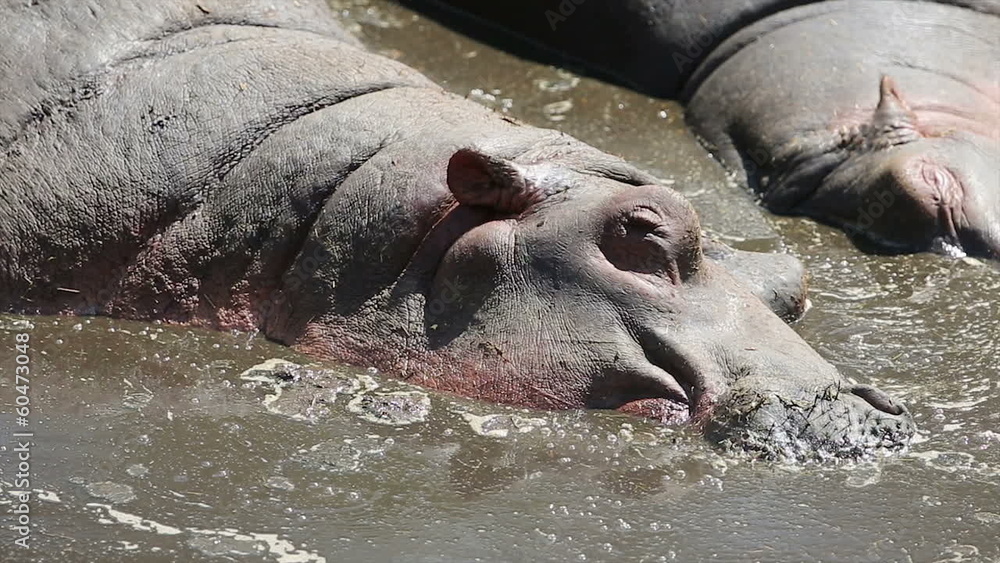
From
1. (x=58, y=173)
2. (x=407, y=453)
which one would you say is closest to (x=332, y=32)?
(x=58, y=173)

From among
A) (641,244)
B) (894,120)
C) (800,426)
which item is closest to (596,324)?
(641,244)

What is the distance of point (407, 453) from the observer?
4.38 metres

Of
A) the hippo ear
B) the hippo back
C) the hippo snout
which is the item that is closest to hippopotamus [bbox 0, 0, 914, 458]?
the hippo snout

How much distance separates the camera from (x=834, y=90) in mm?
7461

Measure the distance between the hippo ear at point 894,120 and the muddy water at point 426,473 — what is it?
5.48ft

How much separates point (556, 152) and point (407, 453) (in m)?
1.20

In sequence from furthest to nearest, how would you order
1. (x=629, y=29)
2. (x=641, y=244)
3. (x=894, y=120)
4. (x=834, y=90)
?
(x=629, y=29), (x=834, y=90), (x=894, y=120), (x=641, y=244)

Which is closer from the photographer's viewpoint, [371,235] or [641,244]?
[641,244]

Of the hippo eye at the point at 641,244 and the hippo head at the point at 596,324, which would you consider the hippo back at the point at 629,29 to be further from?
the hippo eye at the point at 641,244

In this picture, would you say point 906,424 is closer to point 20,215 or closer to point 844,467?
point 844,467

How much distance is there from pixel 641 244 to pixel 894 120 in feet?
9.20

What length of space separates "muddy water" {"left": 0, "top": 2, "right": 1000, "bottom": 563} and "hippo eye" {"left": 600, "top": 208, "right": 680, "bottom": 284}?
0.47 m

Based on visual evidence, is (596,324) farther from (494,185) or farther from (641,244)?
(494,185)

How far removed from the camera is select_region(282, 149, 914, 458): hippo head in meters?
4.43
